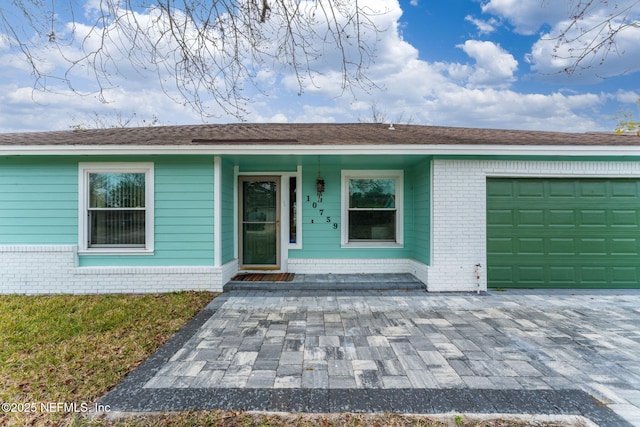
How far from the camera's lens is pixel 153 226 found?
622 cm

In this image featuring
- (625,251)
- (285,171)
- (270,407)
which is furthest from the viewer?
(285,171)

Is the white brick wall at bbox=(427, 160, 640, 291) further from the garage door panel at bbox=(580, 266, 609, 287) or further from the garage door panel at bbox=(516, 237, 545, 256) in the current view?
the garage door panel at bbox=(580, 266, 609, 287)

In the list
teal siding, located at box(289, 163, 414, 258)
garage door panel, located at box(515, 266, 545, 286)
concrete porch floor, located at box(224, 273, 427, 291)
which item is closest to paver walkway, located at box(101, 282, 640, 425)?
concrete porch floor, located at box(224, 273, 427, 291)

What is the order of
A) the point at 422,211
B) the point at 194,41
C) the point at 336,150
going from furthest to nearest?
the point at 422,211 → the point at 336,150 → the point at 194,41

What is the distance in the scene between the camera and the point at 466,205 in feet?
20.5

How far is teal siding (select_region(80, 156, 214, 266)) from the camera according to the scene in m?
6.24

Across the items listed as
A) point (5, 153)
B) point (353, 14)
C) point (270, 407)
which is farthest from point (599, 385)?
point (5, 153)

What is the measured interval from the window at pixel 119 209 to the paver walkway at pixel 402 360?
2.50m

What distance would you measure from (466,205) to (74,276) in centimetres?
747

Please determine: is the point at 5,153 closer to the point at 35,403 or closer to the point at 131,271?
the point at 131,271

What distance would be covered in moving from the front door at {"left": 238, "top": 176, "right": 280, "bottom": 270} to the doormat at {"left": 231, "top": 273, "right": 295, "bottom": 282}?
0.31 meters

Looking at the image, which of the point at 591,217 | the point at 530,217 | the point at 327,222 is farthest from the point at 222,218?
the point at 591,217

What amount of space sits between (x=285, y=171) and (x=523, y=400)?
5.82 metres

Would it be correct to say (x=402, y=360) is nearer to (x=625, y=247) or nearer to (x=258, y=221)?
(x=258, y=221)
